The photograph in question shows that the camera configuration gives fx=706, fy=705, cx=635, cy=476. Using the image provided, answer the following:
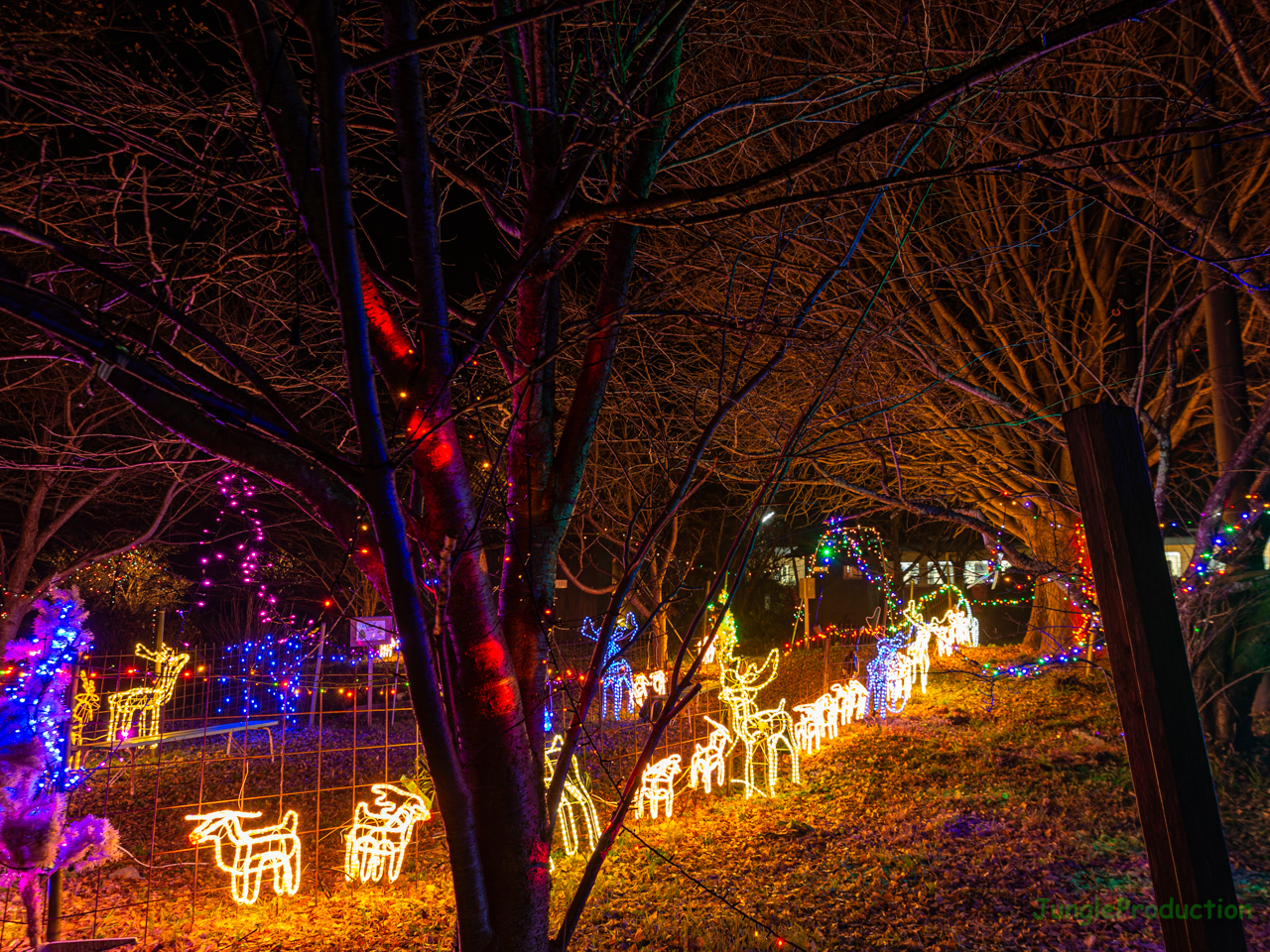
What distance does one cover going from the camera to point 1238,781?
673cm

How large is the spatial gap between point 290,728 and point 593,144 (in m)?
14.5

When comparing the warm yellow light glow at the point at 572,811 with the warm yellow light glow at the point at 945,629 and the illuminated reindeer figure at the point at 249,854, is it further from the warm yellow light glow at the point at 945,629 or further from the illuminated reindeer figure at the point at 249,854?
the warm yellow light glow at the point at 945,629

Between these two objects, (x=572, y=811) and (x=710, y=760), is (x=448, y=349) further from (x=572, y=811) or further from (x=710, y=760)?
(x=710, y=760)

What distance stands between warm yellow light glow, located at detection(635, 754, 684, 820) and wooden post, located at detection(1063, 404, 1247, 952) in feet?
18.4

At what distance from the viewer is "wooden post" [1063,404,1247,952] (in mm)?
1791

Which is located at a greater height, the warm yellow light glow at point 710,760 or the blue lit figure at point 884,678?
the blue lit figure at point 884,678

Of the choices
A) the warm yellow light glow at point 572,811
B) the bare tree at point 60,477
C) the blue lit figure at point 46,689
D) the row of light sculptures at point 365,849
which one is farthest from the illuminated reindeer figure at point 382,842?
the bare tree at point 60,477

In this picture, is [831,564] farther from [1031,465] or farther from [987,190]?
[987,190]

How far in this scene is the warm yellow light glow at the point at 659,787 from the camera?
7055mm

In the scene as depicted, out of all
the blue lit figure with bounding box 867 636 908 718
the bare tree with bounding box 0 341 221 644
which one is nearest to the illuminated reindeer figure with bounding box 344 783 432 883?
the bare tree with bounding box 0 341 221 644

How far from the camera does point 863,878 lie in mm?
5414

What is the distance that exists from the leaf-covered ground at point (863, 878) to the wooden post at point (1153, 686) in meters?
2.31

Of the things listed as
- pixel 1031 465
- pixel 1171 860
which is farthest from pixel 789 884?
pixel 1031 465

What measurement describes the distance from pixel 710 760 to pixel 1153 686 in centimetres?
656
